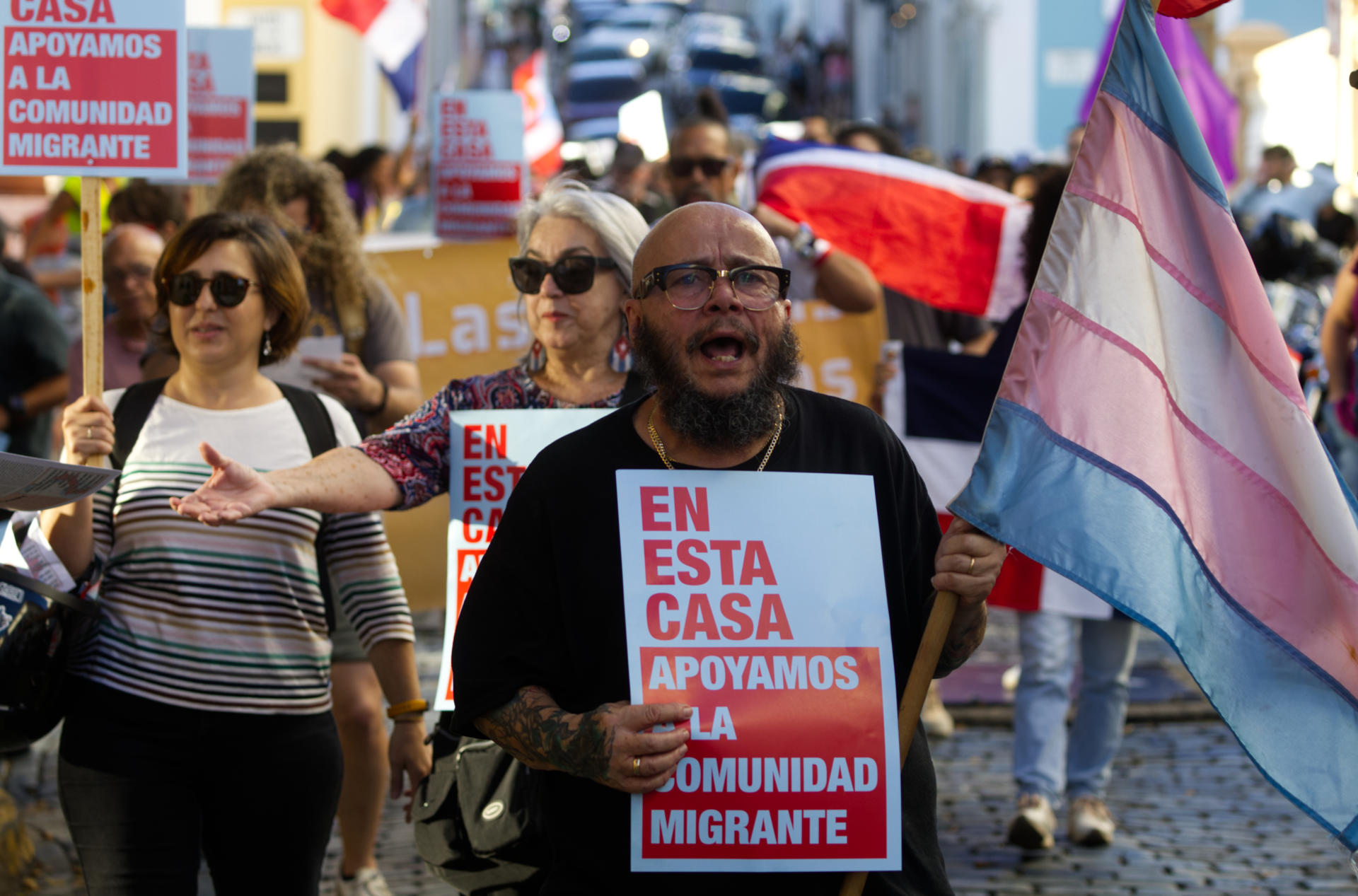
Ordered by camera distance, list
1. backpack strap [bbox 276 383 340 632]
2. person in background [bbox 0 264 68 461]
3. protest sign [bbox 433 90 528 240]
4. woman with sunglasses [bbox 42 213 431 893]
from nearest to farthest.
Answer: woman with sunglasses [bbox 42 213 431 893] → backpack strap [bbox 276 383 340 632] → person in background [bbox 0 264 68 461] → protest sign [bbox 433 90 528 240]

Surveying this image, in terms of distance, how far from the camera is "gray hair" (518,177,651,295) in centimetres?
408

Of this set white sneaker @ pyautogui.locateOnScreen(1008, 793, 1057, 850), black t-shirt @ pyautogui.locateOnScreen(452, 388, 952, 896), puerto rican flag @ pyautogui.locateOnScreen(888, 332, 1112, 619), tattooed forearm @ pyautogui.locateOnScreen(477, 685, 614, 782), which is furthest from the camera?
puerto rican flag @ pyautogui.locateOnScreen(888, 332, 1112, 619)

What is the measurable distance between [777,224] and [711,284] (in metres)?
3.39

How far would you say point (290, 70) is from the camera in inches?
896

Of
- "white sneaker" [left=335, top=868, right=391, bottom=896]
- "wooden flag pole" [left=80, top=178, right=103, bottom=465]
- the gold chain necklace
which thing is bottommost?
"white sneaker" [left=335, top=868, right=391, bottom=896]

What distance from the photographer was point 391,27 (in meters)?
12.8

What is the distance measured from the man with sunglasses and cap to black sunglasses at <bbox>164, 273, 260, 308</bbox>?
1.26 m

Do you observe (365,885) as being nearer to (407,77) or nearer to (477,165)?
(477,165)

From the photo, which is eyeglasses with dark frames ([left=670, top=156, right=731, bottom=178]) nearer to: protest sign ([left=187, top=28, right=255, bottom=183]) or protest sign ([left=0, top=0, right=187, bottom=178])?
protest sign ([left=187, top=28, right=255, bottom=183])

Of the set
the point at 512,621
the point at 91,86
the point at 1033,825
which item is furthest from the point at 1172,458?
the point at 1033,825

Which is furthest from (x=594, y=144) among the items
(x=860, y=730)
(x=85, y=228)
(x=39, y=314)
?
(x=860, y=730)

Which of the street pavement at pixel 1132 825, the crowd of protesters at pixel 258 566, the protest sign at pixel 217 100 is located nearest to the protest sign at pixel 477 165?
the protest sign at pixel 217 100

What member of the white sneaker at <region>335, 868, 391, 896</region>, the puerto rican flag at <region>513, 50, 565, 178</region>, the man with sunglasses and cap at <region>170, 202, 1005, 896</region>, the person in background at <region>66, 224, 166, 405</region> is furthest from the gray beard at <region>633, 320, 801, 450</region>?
the puerto rican flag at <region>513, 50, 565, 178</region>

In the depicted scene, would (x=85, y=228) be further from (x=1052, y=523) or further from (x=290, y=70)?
(x=290, y=70)
